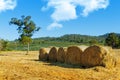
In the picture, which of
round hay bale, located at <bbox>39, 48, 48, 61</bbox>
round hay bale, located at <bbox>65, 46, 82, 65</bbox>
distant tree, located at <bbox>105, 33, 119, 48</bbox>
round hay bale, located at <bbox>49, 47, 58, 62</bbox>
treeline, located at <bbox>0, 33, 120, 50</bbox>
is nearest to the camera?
round hay bale, located at <bbox>65, 46, 82, 65</bbox>

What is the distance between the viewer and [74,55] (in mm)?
24156

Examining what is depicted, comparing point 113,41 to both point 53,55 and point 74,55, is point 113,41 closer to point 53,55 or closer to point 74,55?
point 53,55

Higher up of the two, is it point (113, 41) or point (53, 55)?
point (113, 41)

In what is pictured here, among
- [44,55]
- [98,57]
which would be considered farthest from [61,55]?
[98,57]

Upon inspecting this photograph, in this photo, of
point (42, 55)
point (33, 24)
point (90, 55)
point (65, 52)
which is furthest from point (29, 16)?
point (90, 55)

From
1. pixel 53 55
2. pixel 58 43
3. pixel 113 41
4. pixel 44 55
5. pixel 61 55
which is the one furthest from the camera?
pixel 58 43

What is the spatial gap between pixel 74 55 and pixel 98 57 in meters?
3.31

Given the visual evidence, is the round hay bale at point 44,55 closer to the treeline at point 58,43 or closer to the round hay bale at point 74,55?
the round hay bale at point 74,55

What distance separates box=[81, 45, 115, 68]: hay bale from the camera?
68.4 feet

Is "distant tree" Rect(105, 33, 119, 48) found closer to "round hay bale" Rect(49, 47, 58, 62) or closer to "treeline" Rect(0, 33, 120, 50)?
"treeline" Rect(0, 33, 120, 50)

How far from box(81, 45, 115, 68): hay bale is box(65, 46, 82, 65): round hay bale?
1.28m

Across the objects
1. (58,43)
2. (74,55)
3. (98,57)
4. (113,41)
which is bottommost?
(98,57)

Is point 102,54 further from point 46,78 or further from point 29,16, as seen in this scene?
point 29,16

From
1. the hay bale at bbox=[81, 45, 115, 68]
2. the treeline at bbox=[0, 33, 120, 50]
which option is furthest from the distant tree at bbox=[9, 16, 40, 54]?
the hay bale at bbox=[81, 45, 115, 68]
